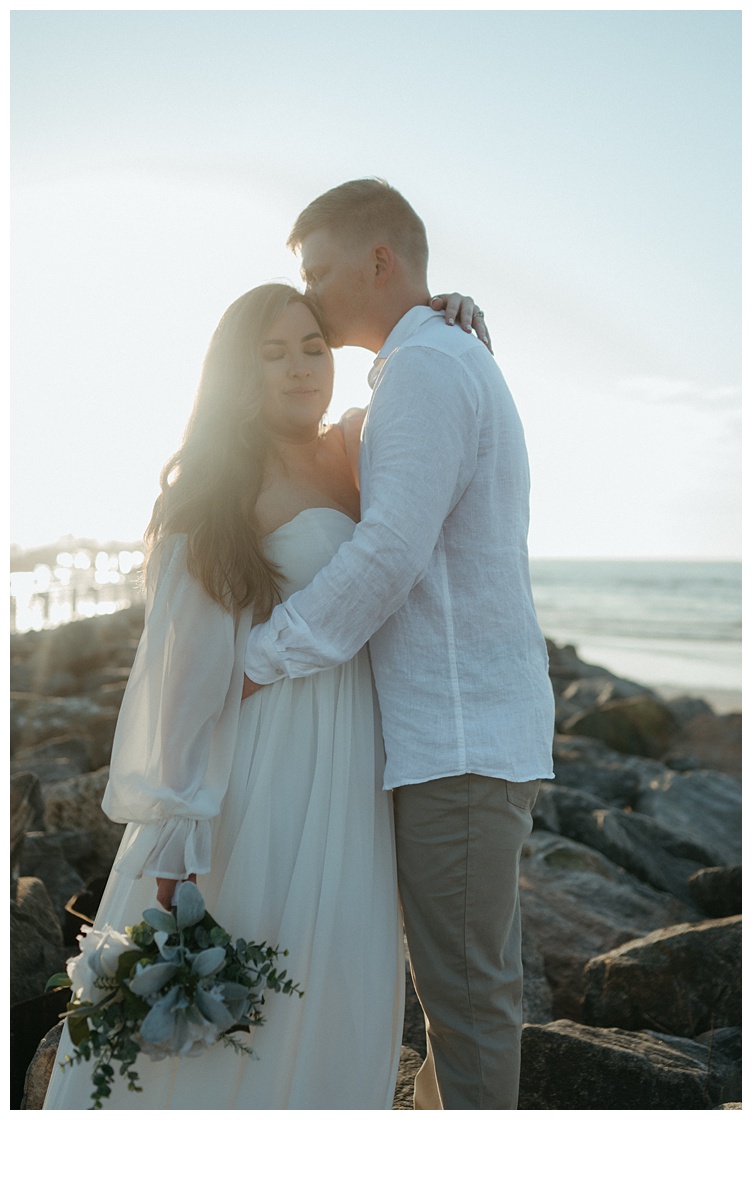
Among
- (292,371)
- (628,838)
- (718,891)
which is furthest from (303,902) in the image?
(628,838)

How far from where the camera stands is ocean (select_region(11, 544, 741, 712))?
21.2 m

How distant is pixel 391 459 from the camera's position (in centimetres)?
244

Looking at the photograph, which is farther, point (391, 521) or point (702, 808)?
point (702, 808)

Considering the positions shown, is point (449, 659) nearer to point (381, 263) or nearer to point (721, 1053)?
point (381, 263)

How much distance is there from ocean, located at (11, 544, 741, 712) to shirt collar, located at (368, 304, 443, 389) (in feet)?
27.6

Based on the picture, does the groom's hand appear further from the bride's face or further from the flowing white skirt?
the bride's face

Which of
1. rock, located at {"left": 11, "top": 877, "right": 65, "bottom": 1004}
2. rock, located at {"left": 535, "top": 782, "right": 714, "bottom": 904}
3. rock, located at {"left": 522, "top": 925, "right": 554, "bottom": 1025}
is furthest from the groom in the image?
rock, located at {"left": 535, "top": 782, "right": 714, "bottom": 904}

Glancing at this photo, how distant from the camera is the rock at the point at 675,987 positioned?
4.07m

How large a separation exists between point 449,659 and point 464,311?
3.17ft

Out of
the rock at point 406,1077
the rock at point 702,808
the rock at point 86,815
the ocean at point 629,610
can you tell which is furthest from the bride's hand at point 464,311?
the ocean at point 629,610

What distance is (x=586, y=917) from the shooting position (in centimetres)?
495
